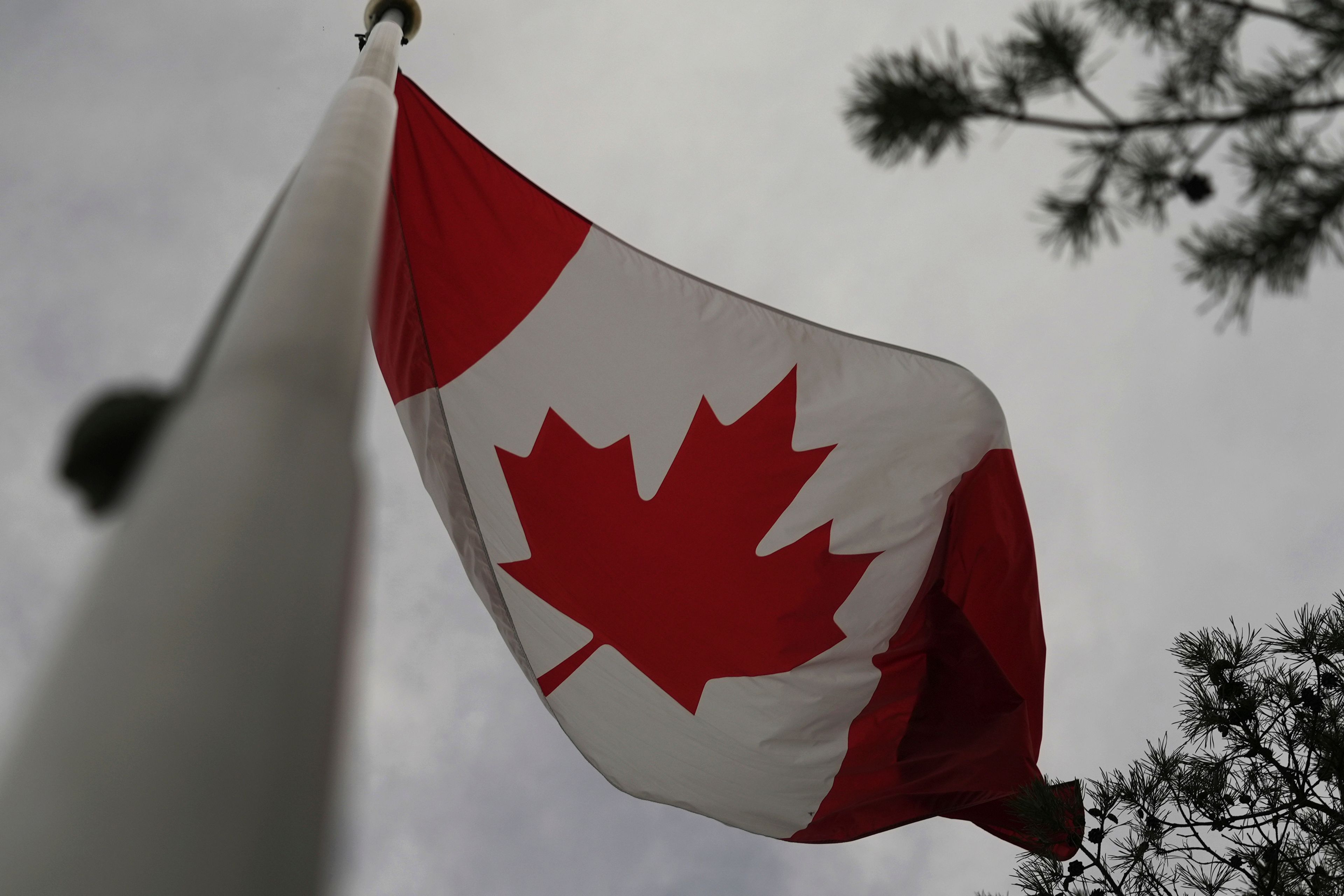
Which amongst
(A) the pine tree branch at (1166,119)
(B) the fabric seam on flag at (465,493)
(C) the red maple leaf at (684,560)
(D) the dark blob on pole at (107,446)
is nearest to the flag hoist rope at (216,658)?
(D) the dark blob on pole at (107,446)

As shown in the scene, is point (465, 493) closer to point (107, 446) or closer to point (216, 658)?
point (107, 446)

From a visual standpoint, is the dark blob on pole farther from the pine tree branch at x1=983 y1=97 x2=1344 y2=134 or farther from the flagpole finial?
the flagpole finial

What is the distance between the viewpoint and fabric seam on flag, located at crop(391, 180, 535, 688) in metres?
5.18

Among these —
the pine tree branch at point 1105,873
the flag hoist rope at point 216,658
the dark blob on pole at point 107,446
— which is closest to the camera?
the flag hoist rope at point 216,658

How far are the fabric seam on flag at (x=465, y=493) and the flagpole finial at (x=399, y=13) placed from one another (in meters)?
1.06

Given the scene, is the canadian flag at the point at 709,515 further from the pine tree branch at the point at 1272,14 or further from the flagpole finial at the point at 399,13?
the pine tree branch at the point at 1272,14

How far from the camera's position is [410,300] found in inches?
211

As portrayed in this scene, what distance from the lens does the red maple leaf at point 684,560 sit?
4.98 metres

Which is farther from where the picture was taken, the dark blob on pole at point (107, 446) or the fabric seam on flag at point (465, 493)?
the fabric seam on flag at point (465, 493)

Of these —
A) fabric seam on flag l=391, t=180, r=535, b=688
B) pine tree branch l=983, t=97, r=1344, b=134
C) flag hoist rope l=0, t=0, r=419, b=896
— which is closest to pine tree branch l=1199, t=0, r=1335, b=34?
pine tree branch l=983, t=97, r=1344, b=134

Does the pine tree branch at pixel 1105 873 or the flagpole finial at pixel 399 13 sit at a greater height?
the flagpole finial at pixel 399 13

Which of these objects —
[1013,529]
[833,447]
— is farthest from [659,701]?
[1013,529]

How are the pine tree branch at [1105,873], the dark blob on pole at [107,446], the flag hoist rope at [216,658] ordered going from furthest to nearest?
the pine tree branch at [1105,873]
the dark blob on pole at [107,446]
the flag hoist rope at [216,658]

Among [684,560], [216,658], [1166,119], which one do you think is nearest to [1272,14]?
[1166,119]
